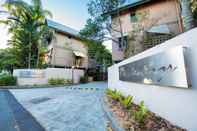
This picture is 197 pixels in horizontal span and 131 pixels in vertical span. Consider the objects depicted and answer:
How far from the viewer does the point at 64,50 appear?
23906 millimetres

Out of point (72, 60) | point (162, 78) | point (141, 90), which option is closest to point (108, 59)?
point (72, 60)

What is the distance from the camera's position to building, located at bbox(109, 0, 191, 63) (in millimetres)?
12266

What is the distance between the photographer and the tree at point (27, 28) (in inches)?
782

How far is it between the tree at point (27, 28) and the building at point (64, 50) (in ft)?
5.04

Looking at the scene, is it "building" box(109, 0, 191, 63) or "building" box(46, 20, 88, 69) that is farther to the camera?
"building" box(46, 20, 88, 69)

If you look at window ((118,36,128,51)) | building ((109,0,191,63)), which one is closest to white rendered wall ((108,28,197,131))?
building ((109,0,191,63))

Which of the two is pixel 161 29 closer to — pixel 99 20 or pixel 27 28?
pixel 99 20

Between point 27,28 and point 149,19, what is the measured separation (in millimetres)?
15455

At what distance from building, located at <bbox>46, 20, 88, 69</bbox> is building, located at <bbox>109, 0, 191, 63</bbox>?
5746 millimetres

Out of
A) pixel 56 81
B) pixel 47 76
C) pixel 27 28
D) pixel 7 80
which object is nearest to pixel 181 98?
pixel 56 81

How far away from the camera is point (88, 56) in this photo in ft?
92.8

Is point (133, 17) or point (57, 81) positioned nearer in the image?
point (133, 17)

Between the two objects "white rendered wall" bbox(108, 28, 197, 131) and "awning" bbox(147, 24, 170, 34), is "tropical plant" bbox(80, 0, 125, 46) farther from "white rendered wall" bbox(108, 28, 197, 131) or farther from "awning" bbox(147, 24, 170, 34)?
"white rendered wall" bbox(108, 28, 197, 131)

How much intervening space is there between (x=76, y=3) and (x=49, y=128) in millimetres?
14328
